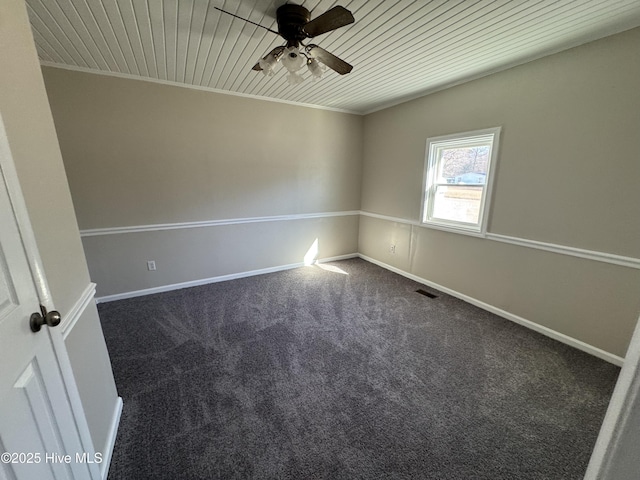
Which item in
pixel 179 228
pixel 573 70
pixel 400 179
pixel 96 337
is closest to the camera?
pixel 96 337

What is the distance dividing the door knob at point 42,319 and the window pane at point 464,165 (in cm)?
344

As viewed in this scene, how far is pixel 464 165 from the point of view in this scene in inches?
120

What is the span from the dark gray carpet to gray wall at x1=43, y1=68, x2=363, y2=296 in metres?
0.77

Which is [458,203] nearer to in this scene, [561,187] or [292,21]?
[561,187]

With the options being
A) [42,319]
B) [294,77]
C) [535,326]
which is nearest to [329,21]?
[294,77]

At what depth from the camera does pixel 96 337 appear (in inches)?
57.1

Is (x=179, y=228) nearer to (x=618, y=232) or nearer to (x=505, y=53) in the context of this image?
(x=505, y=53)

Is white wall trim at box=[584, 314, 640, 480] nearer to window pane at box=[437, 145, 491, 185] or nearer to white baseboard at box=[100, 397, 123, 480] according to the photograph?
white baseboard at box=[100, 397, 123, 480]

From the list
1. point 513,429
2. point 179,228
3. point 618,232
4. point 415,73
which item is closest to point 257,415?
point 513,429

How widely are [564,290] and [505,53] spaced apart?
2149 mm

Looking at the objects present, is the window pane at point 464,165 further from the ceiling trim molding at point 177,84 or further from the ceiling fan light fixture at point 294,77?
the ceiling fan light fixture at point 294,77

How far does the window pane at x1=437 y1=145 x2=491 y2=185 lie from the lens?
2847mm

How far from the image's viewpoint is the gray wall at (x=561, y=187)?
75.7 inches

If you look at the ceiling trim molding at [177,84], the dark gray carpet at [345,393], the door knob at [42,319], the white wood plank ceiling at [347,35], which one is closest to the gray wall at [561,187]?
the white wood plank ceiling at [347,35]
